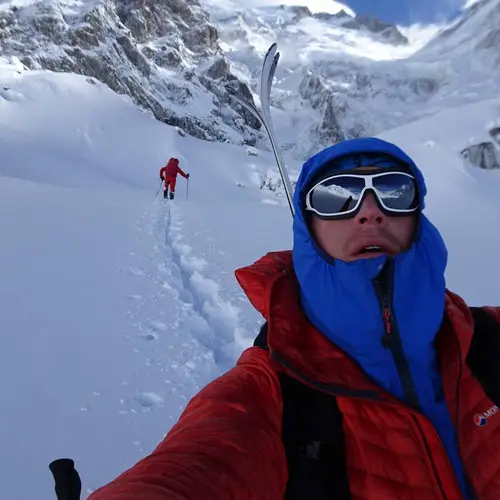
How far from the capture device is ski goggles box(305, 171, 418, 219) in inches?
66.6

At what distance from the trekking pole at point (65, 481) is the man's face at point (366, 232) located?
3.49 ft

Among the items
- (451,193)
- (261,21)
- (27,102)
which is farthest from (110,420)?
(261,21)

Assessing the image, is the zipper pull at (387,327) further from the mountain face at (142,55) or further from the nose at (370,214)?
the mountain face at (142,55)

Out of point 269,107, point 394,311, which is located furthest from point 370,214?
point 269,107

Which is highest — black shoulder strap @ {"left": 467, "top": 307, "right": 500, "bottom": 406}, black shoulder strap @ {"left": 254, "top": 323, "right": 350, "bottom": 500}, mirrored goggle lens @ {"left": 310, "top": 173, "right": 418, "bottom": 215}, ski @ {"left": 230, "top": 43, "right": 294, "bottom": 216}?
ski @ {"left": 230, "top": 43, "right": 294, "bottom": 216}

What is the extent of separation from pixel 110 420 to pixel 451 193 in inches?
788

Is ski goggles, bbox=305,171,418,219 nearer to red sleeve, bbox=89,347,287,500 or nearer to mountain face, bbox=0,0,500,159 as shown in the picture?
red sleeve, bbox=89,347,287,500

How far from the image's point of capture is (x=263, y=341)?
1600 millimetres

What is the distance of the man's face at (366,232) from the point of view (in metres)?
1.62

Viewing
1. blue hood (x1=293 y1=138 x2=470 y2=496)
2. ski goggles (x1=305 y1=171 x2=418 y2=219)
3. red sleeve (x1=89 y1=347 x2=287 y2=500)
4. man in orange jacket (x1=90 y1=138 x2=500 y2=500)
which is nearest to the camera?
red sleeve (x1=89 y1=347 x2=287 y2=500)

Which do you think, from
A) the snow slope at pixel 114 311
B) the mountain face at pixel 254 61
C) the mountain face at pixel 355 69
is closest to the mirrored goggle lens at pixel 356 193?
the snow slope at pixel 114 311

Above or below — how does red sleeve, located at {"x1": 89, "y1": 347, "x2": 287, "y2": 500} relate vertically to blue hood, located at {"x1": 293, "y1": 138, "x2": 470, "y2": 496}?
below

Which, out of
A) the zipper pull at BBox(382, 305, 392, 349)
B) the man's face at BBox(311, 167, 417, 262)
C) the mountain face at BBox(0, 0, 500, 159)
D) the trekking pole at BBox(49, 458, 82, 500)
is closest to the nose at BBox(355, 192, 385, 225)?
the man's face at BBox(311, 167, 417, 262)

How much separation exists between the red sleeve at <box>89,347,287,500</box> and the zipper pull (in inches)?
14.6
